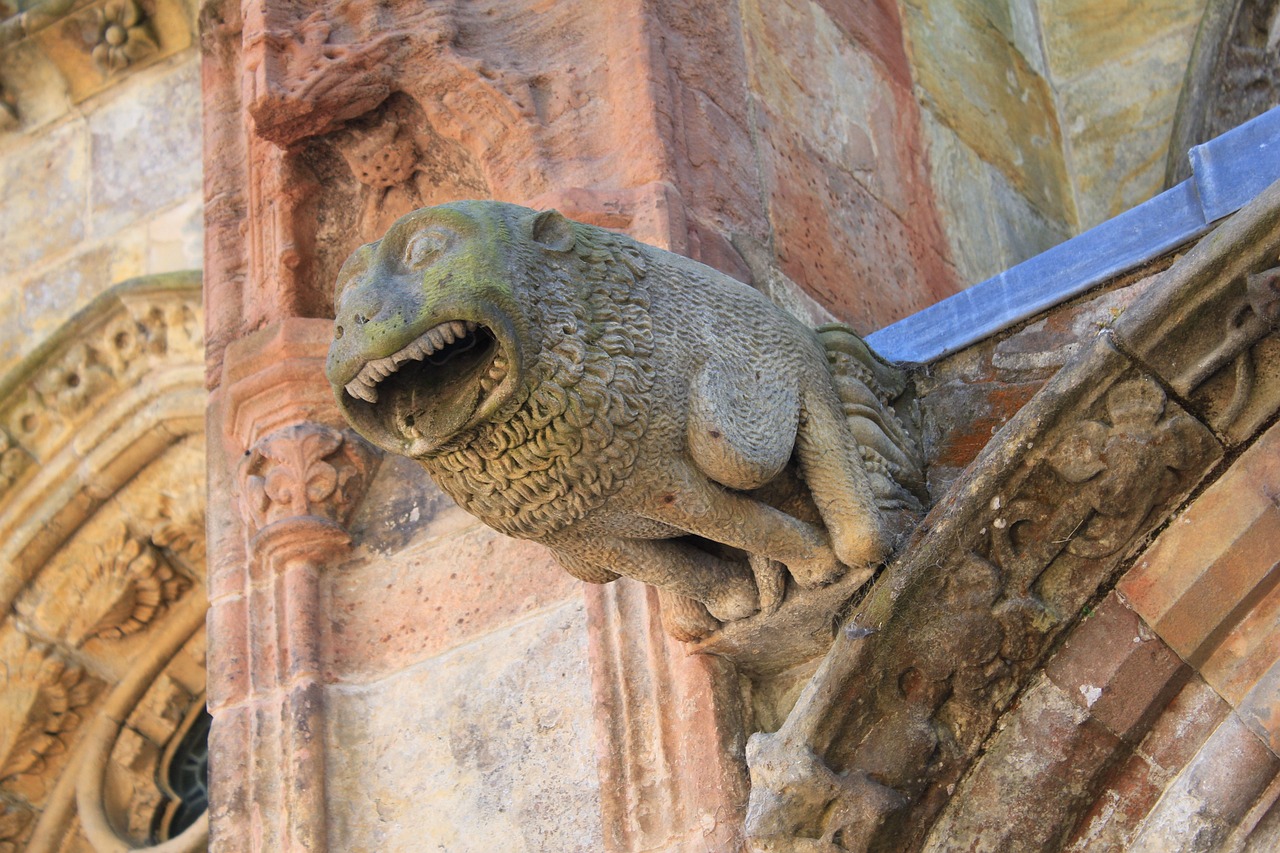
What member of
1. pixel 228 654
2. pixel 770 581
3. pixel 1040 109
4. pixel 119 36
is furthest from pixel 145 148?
pixel 770 581

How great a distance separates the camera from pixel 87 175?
6.66 meters

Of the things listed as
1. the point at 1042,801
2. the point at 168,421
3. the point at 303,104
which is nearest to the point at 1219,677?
the point at 1042,801

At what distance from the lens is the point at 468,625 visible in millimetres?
3707

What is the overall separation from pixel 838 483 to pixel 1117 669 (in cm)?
52

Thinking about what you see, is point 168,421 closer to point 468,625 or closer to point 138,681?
point 138,681

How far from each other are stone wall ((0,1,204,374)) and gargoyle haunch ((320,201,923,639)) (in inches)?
138

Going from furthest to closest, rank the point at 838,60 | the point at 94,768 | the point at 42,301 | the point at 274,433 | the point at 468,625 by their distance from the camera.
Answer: the point at 42,301
the point at 94,768
the point at 838,60
the point at 274,433
the point at 468,625

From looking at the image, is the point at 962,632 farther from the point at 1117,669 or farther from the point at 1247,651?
the point at 1247,651

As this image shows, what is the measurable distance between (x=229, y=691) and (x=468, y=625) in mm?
477

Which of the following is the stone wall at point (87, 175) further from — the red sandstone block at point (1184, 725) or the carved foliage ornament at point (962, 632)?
the red sandstone block at point (1184, 725)

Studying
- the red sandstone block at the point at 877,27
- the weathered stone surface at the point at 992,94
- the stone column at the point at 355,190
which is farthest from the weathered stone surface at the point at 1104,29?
the stone column at the point at 355,190

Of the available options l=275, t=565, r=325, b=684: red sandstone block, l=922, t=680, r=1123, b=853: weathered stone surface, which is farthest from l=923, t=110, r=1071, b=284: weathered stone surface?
l=922, t=680, r=1123, b=853: weathered stone surface

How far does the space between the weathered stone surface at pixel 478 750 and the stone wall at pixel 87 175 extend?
2968mm

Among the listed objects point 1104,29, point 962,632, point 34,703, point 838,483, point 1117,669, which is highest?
point 34,703
